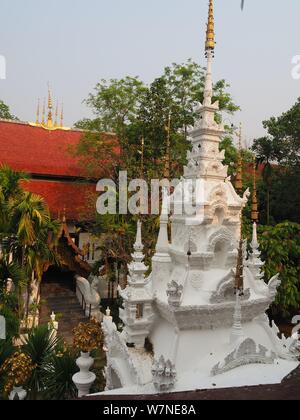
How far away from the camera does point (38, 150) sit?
19578 mm

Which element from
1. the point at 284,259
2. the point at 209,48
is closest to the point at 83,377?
the point at 209,48

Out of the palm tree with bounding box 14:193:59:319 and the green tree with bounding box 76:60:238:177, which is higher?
the green tree with bounding box 76:60:238:177

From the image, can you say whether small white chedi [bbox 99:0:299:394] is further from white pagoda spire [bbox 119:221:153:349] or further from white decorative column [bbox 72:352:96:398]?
white decorative column [bbox 72:352:96:398]

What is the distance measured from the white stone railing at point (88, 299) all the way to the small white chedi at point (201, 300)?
815 cm

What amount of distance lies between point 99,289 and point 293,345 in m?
13.4

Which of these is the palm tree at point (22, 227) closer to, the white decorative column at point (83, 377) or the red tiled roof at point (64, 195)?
the white decorative column at point (83, 377)

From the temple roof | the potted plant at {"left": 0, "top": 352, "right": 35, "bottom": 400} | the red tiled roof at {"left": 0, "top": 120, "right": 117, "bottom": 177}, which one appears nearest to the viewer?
the potted plant at {"left": 0, "top": 352, "right": 35, "bottom": 400}

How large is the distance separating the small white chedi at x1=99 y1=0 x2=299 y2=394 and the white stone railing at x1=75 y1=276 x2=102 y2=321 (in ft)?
26.8

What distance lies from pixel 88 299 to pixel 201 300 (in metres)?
10.0

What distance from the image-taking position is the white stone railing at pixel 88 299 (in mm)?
15039

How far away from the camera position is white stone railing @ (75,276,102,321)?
49.3 ft
